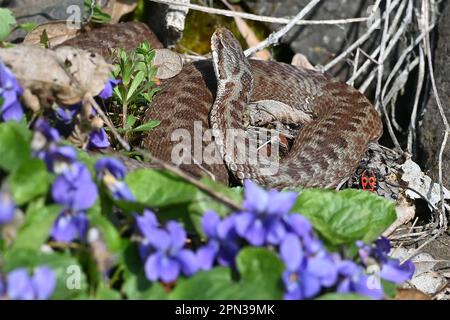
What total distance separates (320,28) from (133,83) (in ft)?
9.87

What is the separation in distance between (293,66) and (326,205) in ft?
12.6

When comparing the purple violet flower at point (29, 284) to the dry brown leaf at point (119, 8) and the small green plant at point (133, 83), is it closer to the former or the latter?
the small green plant at point (133, 83)

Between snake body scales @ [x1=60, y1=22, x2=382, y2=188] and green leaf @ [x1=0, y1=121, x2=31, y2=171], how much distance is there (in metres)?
2.23

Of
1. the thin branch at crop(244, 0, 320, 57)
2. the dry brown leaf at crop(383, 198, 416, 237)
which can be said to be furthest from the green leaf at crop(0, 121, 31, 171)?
the thin branch at crop(244, 0, 320, 57)

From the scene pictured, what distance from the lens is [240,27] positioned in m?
7.57

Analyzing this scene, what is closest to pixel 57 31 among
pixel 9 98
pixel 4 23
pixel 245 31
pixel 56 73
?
pixel 245 31

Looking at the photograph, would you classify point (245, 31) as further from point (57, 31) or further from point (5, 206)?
point (5, 206)

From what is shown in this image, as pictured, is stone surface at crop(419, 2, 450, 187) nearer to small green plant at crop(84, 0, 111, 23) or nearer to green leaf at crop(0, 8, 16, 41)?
small green plant at crop(84, 0, 111, 23)

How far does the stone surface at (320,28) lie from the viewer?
7.65 metres

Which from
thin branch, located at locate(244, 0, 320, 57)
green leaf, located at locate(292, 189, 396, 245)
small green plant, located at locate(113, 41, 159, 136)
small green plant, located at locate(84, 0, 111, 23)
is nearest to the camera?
green leaf, located at locate(292, 189, 396, 245)

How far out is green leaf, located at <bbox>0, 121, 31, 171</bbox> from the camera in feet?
9.35

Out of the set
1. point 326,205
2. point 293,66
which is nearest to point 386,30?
point 293,66

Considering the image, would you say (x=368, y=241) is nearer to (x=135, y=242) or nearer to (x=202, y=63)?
(x=135, y=242)

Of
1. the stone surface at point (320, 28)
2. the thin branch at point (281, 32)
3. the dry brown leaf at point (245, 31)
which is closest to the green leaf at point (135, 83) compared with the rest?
the thin branch at point (281, 32)
